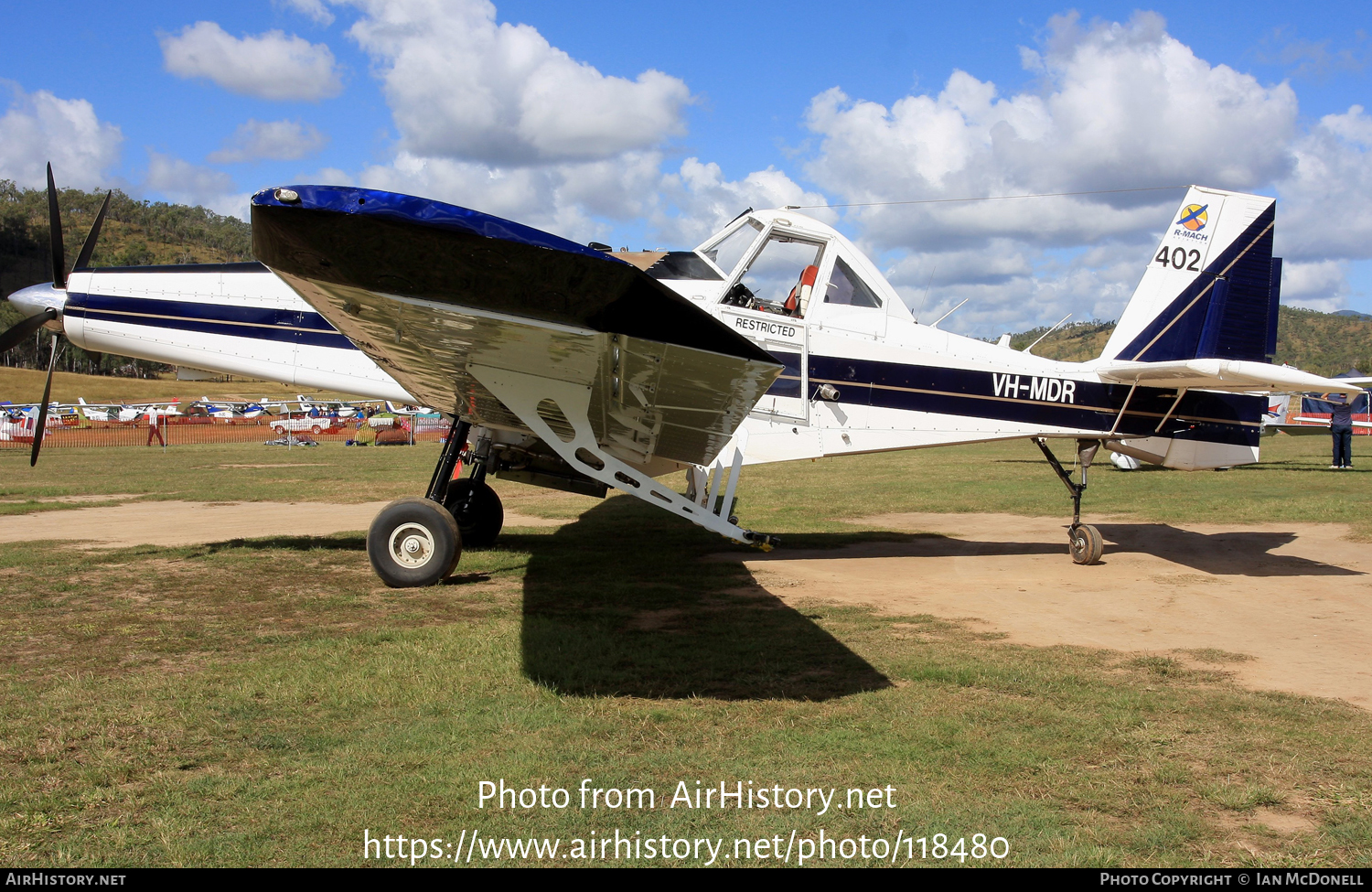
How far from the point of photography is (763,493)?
1777cm

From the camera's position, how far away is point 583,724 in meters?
4.36

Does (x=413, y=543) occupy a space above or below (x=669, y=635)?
above

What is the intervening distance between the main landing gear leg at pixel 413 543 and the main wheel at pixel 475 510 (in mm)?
2136

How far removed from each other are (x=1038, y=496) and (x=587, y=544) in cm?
987

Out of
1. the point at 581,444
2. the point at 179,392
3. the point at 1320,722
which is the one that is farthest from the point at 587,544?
the point at 179,392

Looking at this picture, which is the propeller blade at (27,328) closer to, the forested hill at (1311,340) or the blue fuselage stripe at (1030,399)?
the blue fuselage stripe at (1030,399)

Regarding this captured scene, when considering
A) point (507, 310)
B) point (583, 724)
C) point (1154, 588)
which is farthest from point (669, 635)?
point (1154, 588)

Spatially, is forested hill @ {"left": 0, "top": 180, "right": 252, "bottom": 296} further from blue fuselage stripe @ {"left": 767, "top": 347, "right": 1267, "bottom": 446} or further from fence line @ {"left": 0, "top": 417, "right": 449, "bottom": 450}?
blue fuselage stripe @ {"left": 767, "top": 347, "right": 1267, "bottom": 446}

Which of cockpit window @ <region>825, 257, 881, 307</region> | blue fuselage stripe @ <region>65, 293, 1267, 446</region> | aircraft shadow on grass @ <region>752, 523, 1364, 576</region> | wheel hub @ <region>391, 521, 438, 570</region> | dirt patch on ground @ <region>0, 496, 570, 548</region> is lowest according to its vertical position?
dirt patch on ground @ <region>0, 496, 570, 548</region>

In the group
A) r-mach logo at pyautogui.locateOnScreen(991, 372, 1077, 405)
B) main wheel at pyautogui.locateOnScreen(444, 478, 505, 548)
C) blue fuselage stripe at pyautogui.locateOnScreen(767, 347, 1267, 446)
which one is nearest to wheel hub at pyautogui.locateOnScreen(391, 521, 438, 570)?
main wheel at pyautogui.locateOnScreen(444, 478, 505, 548)

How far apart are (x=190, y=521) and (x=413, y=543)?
265 inches

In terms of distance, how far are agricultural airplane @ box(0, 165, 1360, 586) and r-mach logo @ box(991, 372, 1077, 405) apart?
3 centimetres

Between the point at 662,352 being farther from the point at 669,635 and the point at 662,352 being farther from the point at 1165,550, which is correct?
the point at 1165,550

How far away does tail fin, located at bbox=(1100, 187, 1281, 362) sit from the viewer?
10266mm
